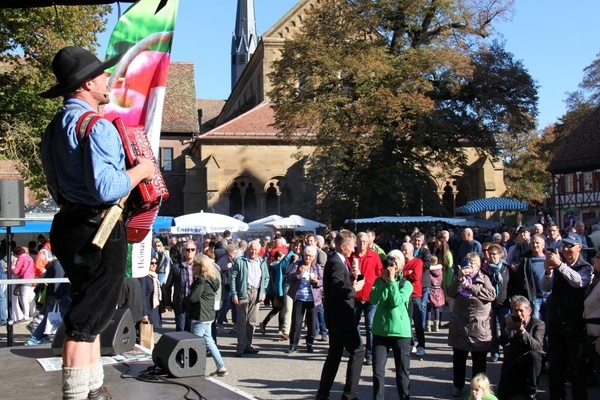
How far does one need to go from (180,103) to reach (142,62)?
167ft

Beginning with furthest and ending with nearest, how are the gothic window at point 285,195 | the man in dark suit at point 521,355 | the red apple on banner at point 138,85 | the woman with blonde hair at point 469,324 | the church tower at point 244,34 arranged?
1. the church tower at point 244,34
2. the gothic window at point 285,195
3. the woman with blonde hair at point 469,324
4. the man in dark suit at point 521,355
5. the red apple on banner at point 138,85

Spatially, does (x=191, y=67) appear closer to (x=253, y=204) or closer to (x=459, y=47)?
(x=253, y=204)

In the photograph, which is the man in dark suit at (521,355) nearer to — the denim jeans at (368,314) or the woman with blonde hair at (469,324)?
the woman with blonde hair at (469,324)

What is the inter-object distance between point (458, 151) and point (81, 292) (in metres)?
31.5

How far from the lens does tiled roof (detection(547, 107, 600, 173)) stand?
41.3 meters

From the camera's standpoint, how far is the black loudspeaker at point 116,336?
5.43 m

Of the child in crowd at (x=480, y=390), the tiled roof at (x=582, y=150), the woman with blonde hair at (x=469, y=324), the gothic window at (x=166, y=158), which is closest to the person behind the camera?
the child in crowd at (x=480, y=390)

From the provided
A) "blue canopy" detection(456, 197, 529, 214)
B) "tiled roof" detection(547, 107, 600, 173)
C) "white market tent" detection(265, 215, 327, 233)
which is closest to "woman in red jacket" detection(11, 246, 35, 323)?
"white market tent" detection(265, 215, 327, 233)

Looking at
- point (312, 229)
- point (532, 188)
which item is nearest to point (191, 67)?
point (532, 188)

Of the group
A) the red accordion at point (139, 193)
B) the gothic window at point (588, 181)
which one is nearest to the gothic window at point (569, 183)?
the gothic window at point (588, 181)

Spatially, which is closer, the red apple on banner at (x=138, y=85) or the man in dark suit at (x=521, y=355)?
the red apple on banner at (x=138, y=85)

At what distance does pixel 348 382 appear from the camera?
783 centimetres

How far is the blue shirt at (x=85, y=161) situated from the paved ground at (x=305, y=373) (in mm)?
6063

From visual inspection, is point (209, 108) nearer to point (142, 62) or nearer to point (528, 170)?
point (528, 170)
